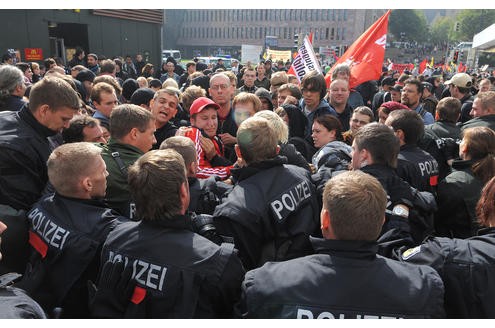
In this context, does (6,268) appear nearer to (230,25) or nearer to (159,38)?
(159,38)

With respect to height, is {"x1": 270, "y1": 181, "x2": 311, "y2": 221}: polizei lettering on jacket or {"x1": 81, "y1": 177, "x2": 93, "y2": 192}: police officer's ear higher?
{"x1": 81, "y1": 177, "x2": 93, "y2": 192}: police officer's ear

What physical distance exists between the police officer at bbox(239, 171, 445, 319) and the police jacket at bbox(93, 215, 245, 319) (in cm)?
16

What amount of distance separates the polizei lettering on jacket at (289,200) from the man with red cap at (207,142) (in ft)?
3.27

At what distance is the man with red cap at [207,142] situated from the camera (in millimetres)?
3645

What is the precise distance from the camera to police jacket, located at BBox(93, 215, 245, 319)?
6.30 feet

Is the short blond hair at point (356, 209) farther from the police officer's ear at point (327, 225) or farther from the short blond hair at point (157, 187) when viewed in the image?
the short blond hair at point (157, 187)

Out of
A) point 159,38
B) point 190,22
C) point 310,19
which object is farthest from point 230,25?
point 159,38

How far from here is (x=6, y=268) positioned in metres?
2.42

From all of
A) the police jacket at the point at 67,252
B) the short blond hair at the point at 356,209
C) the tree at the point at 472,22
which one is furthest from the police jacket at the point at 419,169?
the tree at the point at 472,22

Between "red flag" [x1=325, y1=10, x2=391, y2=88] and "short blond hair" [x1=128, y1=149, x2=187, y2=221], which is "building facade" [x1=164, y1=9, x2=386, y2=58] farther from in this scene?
"short blond hair" [x1=128, y1=149, x2=187, y2=221]

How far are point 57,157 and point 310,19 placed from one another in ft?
290

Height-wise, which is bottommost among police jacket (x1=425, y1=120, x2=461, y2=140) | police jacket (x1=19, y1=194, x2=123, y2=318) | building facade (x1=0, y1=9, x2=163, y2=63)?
police jacket (x1=19, y1=194, x2=123, y2=318)

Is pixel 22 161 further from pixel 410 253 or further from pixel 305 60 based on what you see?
pixel 305 60

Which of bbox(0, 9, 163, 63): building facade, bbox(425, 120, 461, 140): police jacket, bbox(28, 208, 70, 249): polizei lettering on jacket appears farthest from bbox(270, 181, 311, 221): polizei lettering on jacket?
bbox(0, 9, 163, 63): building facade
